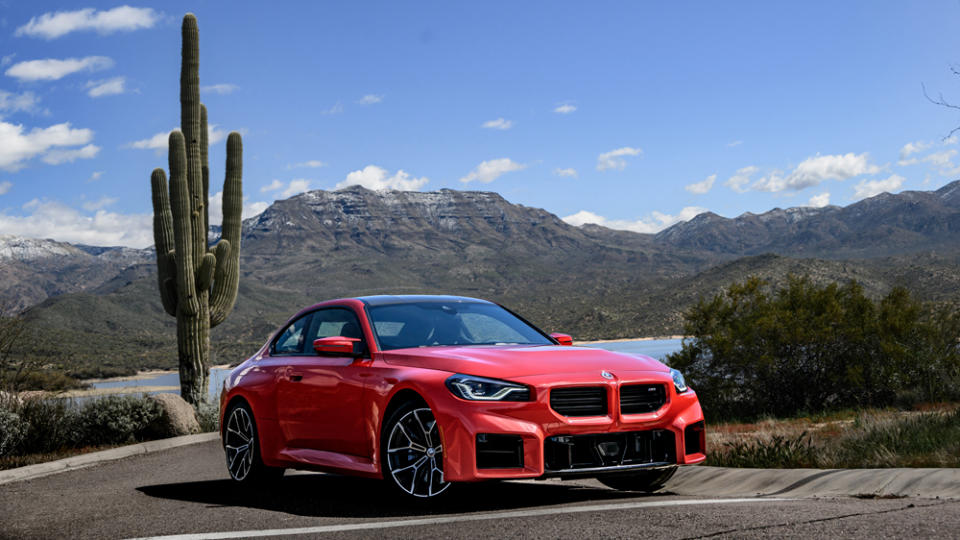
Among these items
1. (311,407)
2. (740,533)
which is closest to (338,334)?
(311,407)

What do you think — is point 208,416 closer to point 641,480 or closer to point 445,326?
point 445,326

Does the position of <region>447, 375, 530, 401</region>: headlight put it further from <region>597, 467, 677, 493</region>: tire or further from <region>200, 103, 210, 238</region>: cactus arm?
<region>200, 103, 210, 238</region>: cactus arm

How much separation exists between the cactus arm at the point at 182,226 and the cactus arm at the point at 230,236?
2.42 ft

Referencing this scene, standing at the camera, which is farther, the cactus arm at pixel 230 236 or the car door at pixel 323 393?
the cactus arm at pixel 230 236

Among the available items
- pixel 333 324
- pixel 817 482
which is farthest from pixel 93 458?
pixel 817 482

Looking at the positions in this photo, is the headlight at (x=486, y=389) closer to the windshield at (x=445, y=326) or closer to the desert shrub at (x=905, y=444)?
the windshield at (x=445, y=326)

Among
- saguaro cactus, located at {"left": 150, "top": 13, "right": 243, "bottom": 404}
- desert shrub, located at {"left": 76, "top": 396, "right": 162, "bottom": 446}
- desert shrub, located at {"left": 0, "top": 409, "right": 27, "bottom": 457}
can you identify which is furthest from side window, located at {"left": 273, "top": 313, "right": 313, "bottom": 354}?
saguaro cactus, located at {"left": 150, "top": 13, "right": 243, "bottom": 404}

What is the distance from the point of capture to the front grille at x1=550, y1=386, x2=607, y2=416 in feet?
22.8

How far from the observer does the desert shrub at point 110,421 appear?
15422 millimetres

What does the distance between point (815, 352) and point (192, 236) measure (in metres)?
16.9

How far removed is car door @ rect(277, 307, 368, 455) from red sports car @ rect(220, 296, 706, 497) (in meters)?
0.01

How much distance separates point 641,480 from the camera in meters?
8.22

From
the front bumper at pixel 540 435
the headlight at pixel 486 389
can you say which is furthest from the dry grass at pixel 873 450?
the headlight at pixel 486 389

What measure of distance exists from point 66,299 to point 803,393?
126472 millimetres
